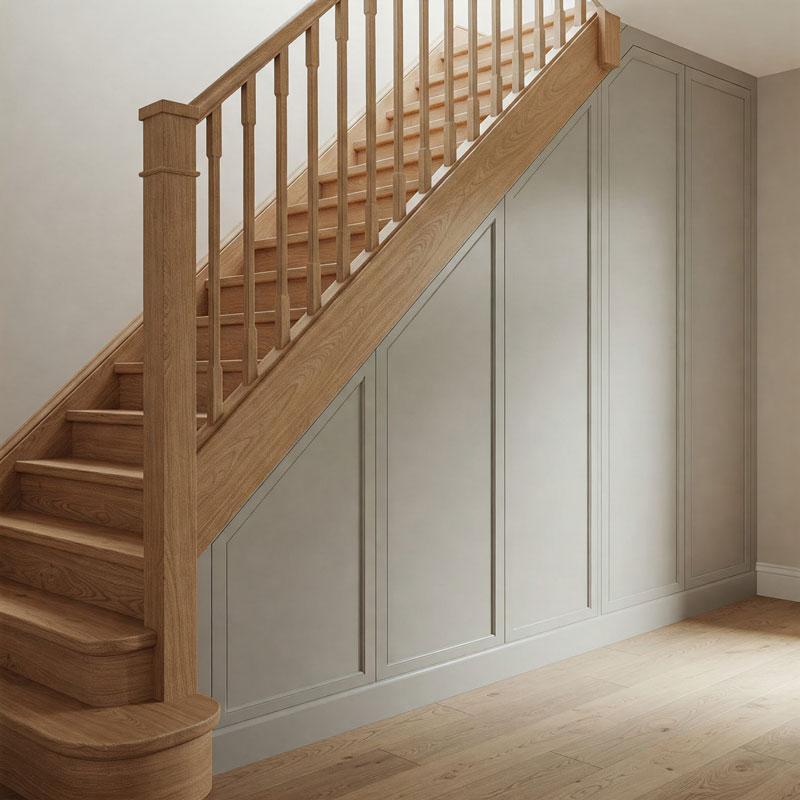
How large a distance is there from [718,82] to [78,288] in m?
2.93

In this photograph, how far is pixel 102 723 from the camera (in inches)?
87.5

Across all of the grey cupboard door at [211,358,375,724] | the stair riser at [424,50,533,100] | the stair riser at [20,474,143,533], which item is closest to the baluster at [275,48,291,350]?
the grey cupboard door at [211,358,375,724]

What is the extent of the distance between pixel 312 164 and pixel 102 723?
1557 mm

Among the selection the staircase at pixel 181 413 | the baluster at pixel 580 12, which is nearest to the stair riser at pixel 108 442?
the staircase at pixel 181 413

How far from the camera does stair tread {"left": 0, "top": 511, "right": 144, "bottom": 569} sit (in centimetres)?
256

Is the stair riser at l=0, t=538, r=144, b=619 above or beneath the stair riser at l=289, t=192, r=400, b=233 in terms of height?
beneath

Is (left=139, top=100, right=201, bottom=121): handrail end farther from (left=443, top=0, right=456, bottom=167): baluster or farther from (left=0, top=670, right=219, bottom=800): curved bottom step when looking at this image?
(left=0, top=670, right=219, bottom=800): curved bottom step

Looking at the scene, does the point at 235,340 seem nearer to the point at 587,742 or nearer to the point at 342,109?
the point at 342,109

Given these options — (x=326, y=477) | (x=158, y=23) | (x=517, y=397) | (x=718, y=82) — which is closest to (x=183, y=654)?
(x=326, y=477)

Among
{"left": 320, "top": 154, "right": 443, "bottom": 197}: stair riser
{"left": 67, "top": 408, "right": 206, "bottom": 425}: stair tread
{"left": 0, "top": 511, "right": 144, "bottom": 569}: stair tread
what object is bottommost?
{"left": 0, "top": 511, "right": 144, "bottom": 569}: stair tread

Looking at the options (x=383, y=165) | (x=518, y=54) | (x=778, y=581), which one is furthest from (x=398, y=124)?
(x=778, y=581)

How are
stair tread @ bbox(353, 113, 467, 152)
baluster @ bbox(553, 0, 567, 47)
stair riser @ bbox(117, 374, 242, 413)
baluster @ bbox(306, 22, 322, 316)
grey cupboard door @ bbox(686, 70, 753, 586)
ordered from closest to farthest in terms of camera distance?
1. baluster @ bbox(306, 22, 322, 316)
2. stair riser @ bbox(117, 374, 242, 413)
3. baluster @ bbox(553, 0, 567, 47)
4. stair tread @ bbox(353, 113, 467, 152)
5. grey cupboard door @ bbox(686, 70, 753, 586)

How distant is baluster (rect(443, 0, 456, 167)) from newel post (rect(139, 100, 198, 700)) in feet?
3.20

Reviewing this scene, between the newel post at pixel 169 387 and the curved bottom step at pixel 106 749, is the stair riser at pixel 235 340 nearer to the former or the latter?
the newel post at pixel 169 387
